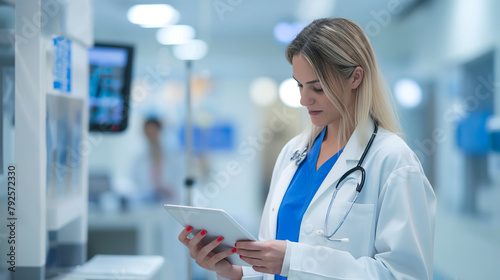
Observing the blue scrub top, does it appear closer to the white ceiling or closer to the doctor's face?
the doctor's face

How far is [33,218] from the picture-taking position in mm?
1281

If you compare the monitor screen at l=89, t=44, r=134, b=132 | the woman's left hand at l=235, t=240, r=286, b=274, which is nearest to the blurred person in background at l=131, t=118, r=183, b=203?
the monitor screen at l=89, t=44, r=134, b=132

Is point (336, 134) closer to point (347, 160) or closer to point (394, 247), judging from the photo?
point (347, 160)

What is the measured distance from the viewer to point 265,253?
3.00 feet

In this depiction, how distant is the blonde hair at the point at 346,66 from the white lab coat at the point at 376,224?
4cm

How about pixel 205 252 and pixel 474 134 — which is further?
pixel 474 134

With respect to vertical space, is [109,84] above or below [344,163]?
above

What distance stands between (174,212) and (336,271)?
368 mm

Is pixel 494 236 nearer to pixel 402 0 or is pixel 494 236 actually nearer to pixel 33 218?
pixel 402 0

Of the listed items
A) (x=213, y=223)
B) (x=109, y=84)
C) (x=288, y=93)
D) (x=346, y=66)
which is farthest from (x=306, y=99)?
(x=288, y=93)

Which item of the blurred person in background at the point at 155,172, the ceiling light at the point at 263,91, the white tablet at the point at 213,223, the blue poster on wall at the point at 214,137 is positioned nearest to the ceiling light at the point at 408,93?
the ceiling light at the point at 263,91

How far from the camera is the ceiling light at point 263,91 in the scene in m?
4.23

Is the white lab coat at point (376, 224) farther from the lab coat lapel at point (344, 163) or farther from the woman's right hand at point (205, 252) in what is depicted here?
the woman's right hand at point (205, 252)

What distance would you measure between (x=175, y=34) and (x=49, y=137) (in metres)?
2.93
